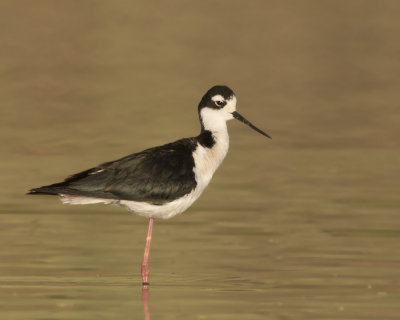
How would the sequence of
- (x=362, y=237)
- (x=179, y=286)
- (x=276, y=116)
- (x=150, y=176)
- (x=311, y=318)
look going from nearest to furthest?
(x=311, y=318) < (x=179, y=286) < (x=150, y=176) < (x=362, y=237) < (x=276, y=116)

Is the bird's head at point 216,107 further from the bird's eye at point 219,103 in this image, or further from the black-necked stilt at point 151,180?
the black-necked stilt at point 151,180

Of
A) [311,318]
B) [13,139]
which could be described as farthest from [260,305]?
[13,139]

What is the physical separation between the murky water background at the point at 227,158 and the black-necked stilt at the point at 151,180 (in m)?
0.76

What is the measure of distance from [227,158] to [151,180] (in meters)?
8.73

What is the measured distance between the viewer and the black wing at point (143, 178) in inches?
601

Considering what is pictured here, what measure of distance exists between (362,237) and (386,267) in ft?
6.08

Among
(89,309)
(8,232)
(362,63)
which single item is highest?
(89,309)

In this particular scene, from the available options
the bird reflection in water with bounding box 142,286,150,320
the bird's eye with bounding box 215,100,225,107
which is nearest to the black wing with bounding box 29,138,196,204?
the bird's eye with bounding box 215,100,225,107

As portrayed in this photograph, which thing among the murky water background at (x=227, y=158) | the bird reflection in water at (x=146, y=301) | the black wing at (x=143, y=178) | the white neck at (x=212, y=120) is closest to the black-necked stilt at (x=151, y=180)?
the black wing at (x=143, y=178)

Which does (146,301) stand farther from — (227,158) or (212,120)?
(227,158)

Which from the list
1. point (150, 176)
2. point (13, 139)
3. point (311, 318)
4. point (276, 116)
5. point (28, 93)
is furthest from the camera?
→ point (28, 93)

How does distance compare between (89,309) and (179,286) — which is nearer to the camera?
(89,309)

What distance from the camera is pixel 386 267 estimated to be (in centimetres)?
1543

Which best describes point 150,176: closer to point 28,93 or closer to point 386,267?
point 386,267
